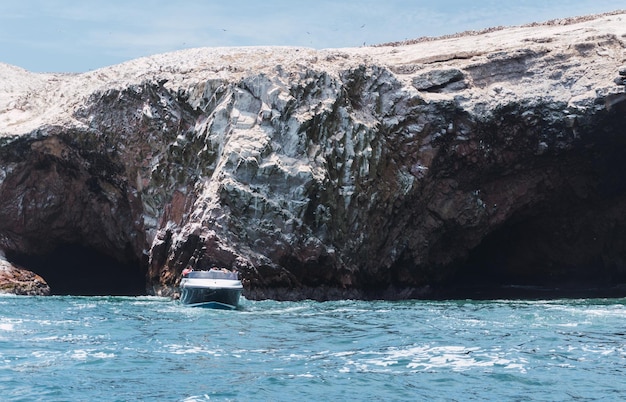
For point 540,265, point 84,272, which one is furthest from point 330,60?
point 84,272

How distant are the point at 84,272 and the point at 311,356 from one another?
1586 inches

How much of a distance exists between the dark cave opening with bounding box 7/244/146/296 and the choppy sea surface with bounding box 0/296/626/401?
21067 millimetres

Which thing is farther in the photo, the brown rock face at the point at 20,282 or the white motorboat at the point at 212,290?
the brown rock face at the point at 20,282

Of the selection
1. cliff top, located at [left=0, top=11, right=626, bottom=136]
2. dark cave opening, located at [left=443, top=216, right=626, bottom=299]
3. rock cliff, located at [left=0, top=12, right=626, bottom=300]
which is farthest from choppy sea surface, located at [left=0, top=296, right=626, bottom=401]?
cliff top, located at [left=0, top=11, right=626, bottom=136]

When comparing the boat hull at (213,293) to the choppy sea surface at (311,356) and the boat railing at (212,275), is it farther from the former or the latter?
the choppy sea surface at (311,356)

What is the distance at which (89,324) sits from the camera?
3253cm

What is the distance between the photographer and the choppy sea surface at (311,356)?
2002 cm

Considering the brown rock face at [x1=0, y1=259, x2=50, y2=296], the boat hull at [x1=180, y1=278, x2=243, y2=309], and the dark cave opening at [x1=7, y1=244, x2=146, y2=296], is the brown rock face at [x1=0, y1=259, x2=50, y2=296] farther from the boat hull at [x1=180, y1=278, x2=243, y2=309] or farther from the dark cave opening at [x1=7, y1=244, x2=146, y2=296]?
the boat hull at [x1=180, y1=278, x2=243, y2=309]

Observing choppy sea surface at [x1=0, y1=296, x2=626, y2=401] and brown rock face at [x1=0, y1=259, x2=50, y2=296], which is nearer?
choppy sea surface at [x1=0, y1=296, x2=626, y2=401]

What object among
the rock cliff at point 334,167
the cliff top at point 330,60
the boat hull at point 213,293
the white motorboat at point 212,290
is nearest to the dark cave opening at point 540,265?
the rock cliff at point 334,167

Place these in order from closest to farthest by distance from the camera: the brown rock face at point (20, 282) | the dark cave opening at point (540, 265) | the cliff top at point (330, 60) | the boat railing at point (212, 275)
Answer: the boat railing at point (212, 275)
the brown rock face at point (20, 282)
the cliff top at point (330, 60)
the dark cave opening at point (540, 265)

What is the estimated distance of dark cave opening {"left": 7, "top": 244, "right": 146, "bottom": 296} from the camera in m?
59.0

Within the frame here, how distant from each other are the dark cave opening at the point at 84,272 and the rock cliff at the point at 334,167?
0.20 meters

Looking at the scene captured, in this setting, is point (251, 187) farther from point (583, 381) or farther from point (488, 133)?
point (583, 381)
